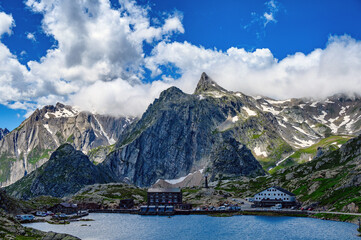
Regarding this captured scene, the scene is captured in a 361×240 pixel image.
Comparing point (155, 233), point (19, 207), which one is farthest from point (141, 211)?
point (155, 233)

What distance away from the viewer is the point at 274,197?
167500 mm

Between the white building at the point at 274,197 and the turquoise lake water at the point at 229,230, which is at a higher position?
the white building at the point at 274,197

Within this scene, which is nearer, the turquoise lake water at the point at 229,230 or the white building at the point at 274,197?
the turquoise lake water at the point at 229,230

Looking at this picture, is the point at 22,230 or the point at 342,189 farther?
the point at 342,189

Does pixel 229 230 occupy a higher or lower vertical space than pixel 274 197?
lower

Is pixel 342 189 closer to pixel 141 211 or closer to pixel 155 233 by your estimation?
pixel 155 233

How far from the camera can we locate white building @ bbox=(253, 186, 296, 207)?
527 ft

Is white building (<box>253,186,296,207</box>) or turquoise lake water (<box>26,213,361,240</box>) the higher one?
white building (<box>253,186,296,207</box>)

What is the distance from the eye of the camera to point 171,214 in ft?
562

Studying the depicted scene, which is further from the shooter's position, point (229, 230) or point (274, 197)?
point (274, 197)

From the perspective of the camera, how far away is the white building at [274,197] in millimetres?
160625

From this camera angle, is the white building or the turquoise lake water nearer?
the turquoise lake water

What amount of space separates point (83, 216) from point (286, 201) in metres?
100

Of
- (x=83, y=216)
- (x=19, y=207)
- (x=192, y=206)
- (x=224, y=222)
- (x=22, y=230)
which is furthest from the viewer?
(x=192, y=206)
